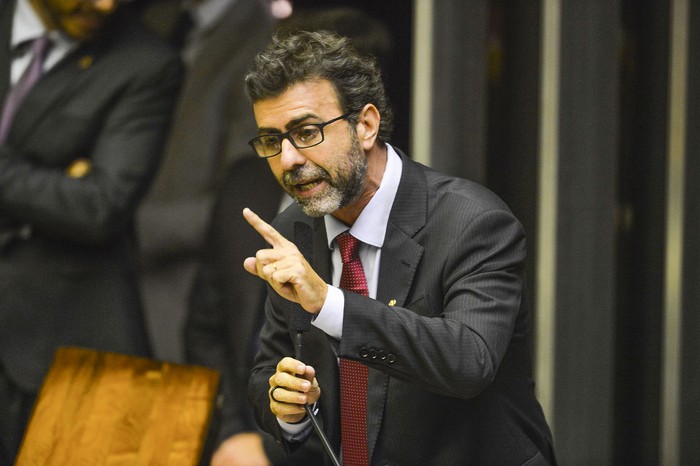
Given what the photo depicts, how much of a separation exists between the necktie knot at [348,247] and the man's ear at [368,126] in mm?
181

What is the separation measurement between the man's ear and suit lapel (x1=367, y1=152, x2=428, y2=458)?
0.45 feet

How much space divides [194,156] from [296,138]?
1.81m

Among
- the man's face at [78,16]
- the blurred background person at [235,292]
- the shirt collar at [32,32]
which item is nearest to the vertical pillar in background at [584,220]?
the blurred background person at [235,292]

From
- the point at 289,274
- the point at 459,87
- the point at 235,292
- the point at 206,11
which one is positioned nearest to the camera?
the point at 289,274

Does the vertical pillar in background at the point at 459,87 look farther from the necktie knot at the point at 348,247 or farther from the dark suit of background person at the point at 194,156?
the necktie knot at the point at 348,247

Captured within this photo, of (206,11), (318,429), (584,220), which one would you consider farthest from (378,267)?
(584,220)

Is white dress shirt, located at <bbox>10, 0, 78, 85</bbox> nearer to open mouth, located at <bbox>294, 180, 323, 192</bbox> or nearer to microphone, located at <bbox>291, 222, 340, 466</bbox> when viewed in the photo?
open mouth, located at <bbox>294, 180, 323, 192</bbox>

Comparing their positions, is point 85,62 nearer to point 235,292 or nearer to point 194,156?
point 194,156

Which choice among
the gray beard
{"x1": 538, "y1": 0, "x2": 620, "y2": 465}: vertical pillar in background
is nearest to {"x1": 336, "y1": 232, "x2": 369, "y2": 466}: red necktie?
the gray beard

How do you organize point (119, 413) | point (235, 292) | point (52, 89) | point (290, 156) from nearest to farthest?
point (290, 156)
point (119, 413)
point (52, 89)
point (235, 292)

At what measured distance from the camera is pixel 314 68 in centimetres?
203

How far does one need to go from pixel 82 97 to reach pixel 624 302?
8.10 feet

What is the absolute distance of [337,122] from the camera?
2.04m

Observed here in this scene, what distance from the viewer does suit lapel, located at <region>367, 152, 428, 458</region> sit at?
6.54 ft
